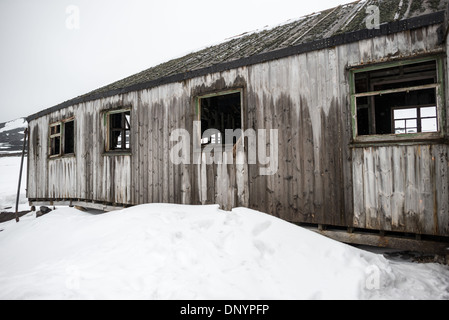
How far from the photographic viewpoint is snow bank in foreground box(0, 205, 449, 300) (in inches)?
110

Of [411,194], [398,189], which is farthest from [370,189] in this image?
[411,194]

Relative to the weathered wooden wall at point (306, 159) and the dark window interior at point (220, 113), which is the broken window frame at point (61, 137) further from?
the dark window interior at point (220, 113)

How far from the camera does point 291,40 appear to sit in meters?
5.48

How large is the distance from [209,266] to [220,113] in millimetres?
6682

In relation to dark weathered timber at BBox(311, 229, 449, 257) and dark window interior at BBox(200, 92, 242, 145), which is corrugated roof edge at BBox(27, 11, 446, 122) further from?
dark weathered timber at BBox(311, 229, 449, 257)

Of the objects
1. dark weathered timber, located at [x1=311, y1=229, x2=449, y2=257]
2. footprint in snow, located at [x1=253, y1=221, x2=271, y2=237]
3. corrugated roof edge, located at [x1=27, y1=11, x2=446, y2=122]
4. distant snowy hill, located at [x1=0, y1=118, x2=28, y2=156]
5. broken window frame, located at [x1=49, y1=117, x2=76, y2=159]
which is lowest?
dark weathered timber, located at [x1=311, y1=229, x2=449, y2=257]

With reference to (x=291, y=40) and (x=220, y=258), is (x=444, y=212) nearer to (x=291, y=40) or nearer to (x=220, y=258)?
(x=220, y=258)

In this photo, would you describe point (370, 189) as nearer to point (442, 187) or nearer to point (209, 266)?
point (442, 187)

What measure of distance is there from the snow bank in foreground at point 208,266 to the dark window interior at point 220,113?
13.9 ft

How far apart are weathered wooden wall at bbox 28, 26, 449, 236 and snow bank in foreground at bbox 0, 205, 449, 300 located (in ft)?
2.60

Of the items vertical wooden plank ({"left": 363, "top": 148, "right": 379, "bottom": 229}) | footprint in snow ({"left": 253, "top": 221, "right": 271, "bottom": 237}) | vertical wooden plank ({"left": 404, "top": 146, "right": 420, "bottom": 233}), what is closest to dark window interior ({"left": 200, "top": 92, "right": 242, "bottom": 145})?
footprint in snow ({"left": 253, "top": 221, "right": 271, "bottom": 237})

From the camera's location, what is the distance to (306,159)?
4.77 metres

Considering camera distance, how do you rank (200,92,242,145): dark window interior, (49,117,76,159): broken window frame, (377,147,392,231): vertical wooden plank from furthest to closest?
1. (49,117,76,159): broken window frame
2. (200,92,242,145): dark window interior
3. (377,147,392,231): vertical wooden plank
